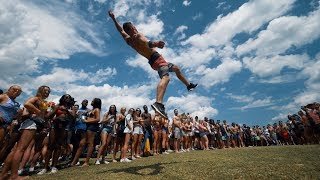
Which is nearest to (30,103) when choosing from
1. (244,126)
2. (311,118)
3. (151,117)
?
(151,117)

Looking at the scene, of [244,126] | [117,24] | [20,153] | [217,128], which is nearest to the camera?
[20,153]

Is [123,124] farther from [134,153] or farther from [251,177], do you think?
[251,177]

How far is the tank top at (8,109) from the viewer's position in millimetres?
7844

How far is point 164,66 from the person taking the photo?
25.9 ft

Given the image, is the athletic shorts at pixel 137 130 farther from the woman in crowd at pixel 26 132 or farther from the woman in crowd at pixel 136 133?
the woman in crowd at pixel 26 132

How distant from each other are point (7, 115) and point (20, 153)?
5.59ft

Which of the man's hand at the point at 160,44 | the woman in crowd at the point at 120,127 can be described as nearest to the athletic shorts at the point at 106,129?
the woman in crowd at the point at 120,127

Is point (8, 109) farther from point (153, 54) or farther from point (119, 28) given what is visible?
point (153, 54)

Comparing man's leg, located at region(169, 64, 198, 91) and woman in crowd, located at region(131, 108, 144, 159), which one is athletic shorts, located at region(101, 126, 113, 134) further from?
man's leg, located at region(169, 64, 198, 91)

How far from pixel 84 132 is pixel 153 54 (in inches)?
205

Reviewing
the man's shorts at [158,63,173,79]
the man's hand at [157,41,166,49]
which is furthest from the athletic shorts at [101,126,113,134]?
the man's hand at [157,41,166,49]

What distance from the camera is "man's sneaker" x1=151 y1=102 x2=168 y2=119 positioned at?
23.9 ft

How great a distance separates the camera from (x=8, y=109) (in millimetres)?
7992

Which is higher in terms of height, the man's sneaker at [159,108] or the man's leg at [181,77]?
the man's leg at [181,77]
